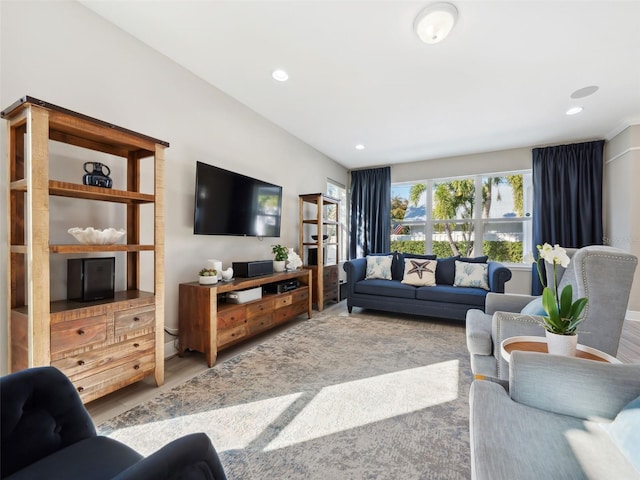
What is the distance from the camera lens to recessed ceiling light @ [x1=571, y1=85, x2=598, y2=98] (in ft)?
8.87

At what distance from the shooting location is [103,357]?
162cm

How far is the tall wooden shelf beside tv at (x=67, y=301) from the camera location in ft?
4.46

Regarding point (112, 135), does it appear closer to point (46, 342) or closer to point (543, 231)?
point (46, 342)

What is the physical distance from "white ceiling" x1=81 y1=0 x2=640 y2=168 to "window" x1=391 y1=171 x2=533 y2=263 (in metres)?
1.22

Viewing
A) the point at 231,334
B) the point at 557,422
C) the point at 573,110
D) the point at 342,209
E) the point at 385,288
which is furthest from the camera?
the point at 342,209

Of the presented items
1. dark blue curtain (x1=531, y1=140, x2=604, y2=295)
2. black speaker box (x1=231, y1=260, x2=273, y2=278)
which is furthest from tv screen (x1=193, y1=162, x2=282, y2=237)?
dark blue curtain (x1=531, y1=140, x2=604, y2=295)

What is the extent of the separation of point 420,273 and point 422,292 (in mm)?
355

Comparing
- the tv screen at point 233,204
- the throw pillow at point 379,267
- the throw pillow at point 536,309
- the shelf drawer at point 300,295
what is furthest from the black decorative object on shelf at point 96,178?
the throw pillow at point 379,267

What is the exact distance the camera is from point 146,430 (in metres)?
1.47

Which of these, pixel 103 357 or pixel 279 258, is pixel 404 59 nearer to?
pixel 279 258

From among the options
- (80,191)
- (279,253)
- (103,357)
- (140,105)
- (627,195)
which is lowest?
(103,357)

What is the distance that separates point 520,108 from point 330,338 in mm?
3340

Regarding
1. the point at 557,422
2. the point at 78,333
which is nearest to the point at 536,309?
the point at 557,422

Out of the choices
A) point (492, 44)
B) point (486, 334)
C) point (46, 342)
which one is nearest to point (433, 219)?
point (492, 44)
